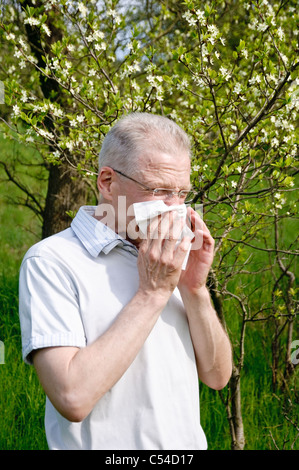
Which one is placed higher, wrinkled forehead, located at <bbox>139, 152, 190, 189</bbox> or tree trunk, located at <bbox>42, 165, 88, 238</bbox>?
tree trunk, located at <bbox>42, 165, 88, 238</bbox>

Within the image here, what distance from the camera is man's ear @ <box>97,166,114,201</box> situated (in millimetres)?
2035

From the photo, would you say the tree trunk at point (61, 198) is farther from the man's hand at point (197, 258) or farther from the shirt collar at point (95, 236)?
the man's hand at point (197, 258)

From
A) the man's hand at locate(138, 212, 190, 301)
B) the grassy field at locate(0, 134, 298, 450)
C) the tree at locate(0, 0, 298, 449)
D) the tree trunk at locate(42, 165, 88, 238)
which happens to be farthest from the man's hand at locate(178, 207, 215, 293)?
the tree trunk at locate(42, 165, 88, 238)

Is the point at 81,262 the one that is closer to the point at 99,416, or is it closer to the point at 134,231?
the point at 134,231

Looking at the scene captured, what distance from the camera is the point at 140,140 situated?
198 cm

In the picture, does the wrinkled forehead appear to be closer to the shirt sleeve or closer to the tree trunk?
the shirt sleeve

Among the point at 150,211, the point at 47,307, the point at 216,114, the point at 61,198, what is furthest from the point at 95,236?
the point at 61,198

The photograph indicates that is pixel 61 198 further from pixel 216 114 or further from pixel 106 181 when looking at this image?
pixel 106 181

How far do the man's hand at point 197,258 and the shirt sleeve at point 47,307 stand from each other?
1.37 ft

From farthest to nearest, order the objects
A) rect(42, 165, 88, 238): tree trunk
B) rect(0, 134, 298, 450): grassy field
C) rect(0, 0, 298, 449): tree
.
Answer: rect(42, 165, 88, 238): tree trunk, rect(0, 134, 298, 450): grassy field, rect(0, 0, 298, 449): tree

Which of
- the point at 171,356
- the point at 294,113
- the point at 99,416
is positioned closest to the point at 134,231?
the point at 171,356

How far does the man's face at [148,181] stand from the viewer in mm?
1985

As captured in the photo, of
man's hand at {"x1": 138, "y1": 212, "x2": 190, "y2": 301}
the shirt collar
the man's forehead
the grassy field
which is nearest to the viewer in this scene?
man's hand at {"x1": 138, "y1": 212, "x2": 190, "y2": 301}
